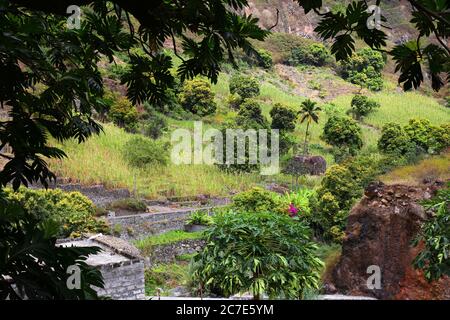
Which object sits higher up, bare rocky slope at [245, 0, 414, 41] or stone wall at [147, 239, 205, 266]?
bare rocky slope at [245, 0, 414, 41]

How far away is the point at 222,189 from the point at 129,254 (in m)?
6.17

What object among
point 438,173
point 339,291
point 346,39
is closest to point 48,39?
point 346,39

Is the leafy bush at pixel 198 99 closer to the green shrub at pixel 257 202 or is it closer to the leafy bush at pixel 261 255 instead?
the green shrub at pixel 257 202

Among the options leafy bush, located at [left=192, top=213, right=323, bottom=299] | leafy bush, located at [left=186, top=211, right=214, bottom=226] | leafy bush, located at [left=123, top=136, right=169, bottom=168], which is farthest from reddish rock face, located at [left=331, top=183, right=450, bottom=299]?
leafy bush, located at [left=123, top=136, right=169, bottom=168]

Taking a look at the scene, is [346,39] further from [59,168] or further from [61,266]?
[59,168]

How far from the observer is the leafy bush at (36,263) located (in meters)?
0.85

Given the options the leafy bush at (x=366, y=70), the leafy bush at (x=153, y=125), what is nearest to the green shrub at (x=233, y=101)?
the leafy bush at (x=153, y=125)

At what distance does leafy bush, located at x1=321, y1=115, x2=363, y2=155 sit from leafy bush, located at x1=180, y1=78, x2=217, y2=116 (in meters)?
3.90

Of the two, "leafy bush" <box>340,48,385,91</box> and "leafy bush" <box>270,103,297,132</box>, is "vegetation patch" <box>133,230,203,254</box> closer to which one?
"leafy bush" <box>270,103,297,132</box>

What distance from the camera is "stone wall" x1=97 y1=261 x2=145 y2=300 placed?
5.98 metres

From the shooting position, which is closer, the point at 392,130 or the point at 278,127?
the point at 392,130

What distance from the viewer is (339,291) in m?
7.62

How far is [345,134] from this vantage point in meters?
15.2
